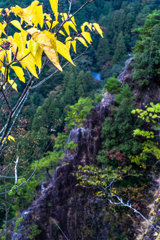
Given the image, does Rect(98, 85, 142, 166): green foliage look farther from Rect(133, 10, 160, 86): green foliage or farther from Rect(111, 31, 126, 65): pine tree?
Rect(111, 31, 126, 65): pine tree

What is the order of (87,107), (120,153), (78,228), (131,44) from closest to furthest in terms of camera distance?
(120,153)
(78,228)
(87,107)
(131,44)

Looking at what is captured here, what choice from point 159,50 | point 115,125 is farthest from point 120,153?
point 159,50

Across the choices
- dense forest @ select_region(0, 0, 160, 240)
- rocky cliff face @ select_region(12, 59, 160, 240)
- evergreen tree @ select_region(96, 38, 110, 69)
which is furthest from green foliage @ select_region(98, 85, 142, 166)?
evergreen tree @ select_region(96, 38, 110, 69)

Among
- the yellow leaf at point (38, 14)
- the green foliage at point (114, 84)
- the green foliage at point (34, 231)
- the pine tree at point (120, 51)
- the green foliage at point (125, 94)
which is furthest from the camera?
Answer: the pine tree at point (120, 51)

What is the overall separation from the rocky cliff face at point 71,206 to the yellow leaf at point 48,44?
674cm

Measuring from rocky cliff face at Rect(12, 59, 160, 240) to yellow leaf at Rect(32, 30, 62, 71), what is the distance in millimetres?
6739

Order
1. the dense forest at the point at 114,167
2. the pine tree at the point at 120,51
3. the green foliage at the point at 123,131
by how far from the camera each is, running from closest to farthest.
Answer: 1. the dense forest at the point at 114,167
2. the green foliage at the point at 123,131
3. the pine tree at the point at 120,51

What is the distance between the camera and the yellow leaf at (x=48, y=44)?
36 cm

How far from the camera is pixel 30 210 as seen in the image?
22.1ft

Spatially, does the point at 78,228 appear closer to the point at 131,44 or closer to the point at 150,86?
the point at 150,86

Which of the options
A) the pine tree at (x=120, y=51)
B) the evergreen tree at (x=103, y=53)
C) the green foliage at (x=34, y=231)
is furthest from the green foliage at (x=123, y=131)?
the evergreen tree at (x=103, y=53)

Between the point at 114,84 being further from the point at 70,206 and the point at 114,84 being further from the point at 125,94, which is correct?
the point at 70,206

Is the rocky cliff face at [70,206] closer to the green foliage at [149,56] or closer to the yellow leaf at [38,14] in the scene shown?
the green foliage at [149,56]

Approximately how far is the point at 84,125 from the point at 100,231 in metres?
4.44
